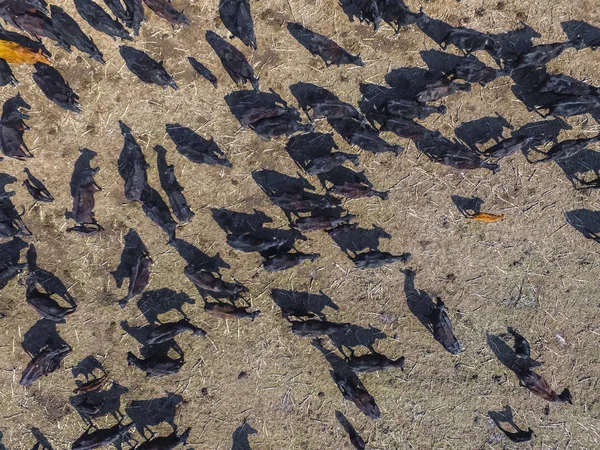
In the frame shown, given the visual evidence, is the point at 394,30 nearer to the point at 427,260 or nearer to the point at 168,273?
the point at 427,260

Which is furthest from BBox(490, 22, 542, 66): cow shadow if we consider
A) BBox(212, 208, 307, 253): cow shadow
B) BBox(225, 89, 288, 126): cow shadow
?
BBox(212, 208, 307, 253): cow shadow

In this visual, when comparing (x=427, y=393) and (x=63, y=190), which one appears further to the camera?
(x=427, y=393)

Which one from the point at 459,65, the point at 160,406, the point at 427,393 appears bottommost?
the point at 160,406

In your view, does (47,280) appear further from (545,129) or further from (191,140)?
(545,129)

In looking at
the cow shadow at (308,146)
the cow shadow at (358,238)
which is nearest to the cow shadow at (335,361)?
the cow shadow at (358,238)

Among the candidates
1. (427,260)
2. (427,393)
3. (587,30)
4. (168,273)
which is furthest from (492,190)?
(168,273)

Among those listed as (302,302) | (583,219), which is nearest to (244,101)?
(302,302)

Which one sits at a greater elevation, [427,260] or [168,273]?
[427,260]
